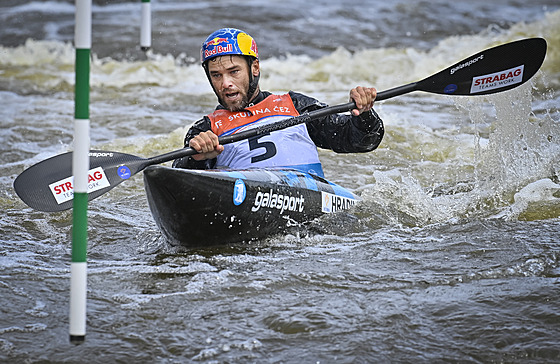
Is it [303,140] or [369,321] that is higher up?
[303,140]

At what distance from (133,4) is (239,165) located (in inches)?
559

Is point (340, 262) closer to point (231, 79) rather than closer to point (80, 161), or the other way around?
point (231, 79)

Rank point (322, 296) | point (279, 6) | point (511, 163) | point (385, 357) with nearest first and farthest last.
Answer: point (385, 357) < point (322, 296) < point (511, 163) < point (279, 6)

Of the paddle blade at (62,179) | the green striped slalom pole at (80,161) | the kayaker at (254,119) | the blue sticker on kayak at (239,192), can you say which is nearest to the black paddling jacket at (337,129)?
the kayaker at (254,119)

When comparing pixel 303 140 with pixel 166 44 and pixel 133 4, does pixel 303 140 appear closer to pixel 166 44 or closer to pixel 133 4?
pixel 166 44

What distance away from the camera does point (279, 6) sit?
16234mm

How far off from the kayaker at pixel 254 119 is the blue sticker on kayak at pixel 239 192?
1.60 ft

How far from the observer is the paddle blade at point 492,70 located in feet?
14.5

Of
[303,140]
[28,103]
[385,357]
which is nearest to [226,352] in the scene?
[385,357]

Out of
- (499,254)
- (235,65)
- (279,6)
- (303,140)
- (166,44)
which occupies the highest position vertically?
(279,6)

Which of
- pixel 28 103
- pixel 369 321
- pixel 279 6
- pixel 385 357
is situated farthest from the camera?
pixel 279 6

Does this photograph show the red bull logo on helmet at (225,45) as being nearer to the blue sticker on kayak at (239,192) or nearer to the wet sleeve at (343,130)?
the wet sleeve at (343,130)

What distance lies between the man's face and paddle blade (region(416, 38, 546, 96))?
1065mm

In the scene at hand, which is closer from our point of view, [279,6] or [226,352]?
[226,352]
